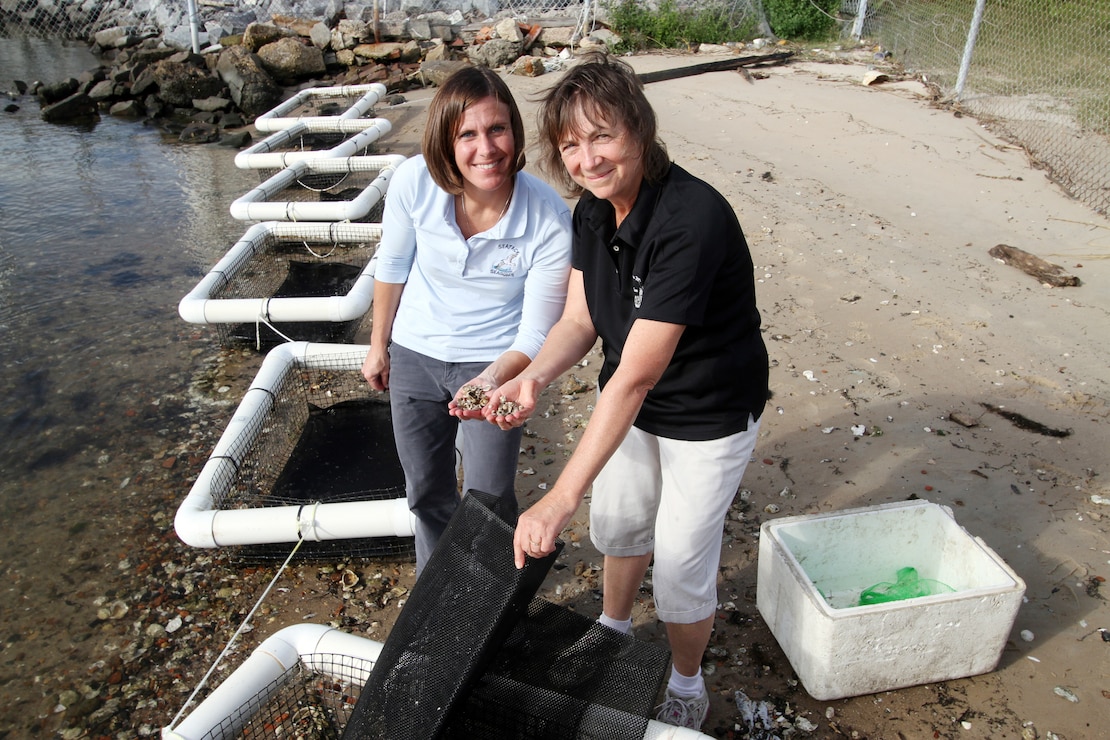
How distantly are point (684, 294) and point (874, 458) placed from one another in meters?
2.42

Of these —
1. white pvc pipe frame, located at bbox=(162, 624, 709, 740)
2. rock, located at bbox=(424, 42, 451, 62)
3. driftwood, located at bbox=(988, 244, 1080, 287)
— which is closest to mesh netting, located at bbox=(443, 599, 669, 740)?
white pvc pipe frame, located at bbox=(162, 624, 709, 740)

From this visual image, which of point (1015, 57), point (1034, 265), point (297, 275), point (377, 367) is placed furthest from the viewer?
point (1015, 57)

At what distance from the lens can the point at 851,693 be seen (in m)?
2.58

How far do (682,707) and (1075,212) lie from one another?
19.7 feet

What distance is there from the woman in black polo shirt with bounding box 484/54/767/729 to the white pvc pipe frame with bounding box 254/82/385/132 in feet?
25.1

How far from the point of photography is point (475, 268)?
2.47 m

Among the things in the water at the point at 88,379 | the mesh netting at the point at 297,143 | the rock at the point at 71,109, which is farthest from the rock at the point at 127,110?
the mesh netting at the point at 297,143

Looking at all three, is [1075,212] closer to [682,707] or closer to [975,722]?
[975,722]

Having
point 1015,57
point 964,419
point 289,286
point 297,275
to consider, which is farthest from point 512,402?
point 1015,57

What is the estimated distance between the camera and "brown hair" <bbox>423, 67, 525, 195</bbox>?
2260 mm

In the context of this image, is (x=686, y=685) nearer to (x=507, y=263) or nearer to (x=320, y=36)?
(x=507, y=263)

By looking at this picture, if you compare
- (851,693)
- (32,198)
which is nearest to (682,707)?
(851,693)

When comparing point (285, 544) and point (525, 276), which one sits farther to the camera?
point (285, 544)

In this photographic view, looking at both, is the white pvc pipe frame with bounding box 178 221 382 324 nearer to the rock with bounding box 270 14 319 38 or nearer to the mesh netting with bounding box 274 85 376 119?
the mesh netting with bounding box 274 85 376 119
